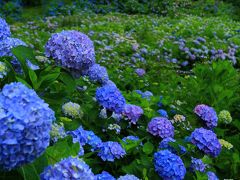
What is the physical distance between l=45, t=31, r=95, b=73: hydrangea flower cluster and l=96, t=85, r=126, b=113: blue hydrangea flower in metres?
0.35

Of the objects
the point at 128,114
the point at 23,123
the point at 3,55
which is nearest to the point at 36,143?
the point at 23,123

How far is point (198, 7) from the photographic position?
40.8ft

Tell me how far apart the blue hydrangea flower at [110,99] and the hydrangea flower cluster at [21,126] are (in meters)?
1.07

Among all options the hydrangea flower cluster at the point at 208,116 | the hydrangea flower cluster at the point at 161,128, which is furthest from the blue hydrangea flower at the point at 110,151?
the hydrangea flower cluster at the point at 208,116

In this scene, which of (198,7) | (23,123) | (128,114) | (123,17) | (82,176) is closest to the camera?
(23,123)

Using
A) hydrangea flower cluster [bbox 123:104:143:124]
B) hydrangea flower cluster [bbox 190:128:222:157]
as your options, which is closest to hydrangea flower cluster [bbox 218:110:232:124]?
hydrangea flower cluster [bbox 123:104:143:124]

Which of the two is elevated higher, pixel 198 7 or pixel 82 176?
pixel 82 176

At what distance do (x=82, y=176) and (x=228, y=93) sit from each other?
87.7 inches

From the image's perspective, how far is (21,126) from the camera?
993 millimetres

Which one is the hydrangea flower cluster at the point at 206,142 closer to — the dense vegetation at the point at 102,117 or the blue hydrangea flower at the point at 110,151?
the dense vegetation at the point at 102,117

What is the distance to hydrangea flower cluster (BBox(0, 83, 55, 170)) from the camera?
1.00 metres

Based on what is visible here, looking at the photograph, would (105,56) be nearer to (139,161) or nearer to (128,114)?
(128,114)

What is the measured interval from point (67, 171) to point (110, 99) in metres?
1.05

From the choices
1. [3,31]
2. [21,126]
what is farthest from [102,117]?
[21,126]
